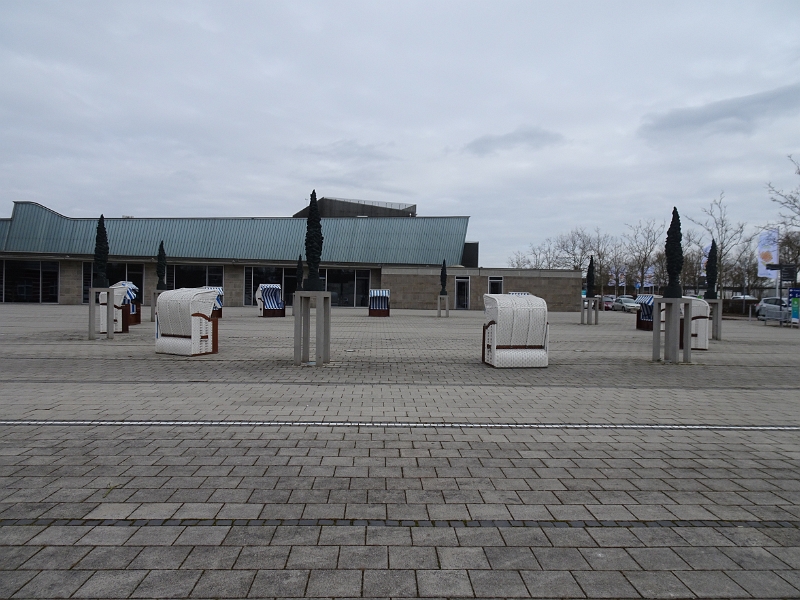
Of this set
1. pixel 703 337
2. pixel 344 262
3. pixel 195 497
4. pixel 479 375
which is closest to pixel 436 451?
pixel 195 497

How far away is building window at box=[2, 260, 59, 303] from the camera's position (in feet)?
139

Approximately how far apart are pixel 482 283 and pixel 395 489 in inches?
1569

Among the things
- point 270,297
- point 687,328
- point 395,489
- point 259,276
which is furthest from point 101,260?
point 259,276

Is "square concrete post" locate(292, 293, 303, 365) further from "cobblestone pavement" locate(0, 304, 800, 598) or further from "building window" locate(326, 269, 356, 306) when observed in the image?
"building window" locate(326, 269, 356, 306)

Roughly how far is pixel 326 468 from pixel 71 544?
2.00m

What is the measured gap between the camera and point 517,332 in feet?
39.5

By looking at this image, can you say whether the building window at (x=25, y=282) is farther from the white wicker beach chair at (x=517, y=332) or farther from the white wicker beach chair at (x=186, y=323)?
the white wicker beach chair at (x=517, y=332)

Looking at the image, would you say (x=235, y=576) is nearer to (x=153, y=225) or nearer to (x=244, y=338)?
(x=244, y=338)

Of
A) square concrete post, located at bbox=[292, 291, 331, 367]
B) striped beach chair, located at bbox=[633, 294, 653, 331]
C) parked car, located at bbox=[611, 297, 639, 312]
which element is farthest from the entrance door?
square concrete post, located at bbox=[292, 291, 331, 367]

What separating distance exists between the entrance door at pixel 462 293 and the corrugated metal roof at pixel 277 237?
10.1 feet

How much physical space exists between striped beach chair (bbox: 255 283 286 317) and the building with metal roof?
43.6 feet

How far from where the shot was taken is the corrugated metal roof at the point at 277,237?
4659 cm

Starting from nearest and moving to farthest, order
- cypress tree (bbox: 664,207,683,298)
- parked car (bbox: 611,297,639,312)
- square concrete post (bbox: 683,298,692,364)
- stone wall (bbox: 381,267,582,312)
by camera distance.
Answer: square concrete post (bbox: 683,298,692,364), cypress tree (bbox: 664,207,683,298), stone wall (bbox: 381,267,582,312), parked car (bbox: 611,297,639,312)

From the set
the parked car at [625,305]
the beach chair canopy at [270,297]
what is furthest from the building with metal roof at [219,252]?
the parked car at [625,305]
